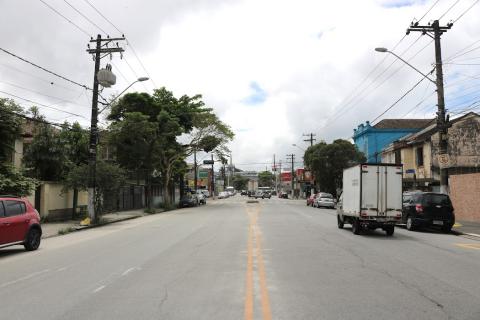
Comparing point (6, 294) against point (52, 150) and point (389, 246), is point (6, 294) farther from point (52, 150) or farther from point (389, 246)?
point (52, 150)

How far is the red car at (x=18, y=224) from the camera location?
13430 millimetres

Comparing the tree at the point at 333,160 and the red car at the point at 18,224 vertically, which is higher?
the tree at the point at 333,160

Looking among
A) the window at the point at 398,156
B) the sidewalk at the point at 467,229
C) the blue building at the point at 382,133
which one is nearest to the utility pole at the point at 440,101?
the sidewalk at the point at 467,229

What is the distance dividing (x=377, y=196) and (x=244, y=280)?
1042 centimetres

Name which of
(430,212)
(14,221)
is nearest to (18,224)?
(14,221)

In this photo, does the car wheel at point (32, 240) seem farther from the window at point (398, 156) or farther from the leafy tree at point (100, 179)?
the window at point (398, 156)

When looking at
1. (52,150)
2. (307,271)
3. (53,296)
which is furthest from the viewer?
(52,150)

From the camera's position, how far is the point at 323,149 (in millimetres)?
54281

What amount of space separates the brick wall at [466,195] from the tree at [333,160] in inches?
968

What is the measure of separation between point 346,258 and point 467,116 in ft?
108

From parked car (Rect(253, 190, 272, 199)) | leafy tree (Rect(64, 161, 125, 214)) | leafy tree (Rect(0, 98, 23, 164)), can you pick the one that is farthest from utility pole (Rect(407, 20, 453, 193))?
parked car (Rect(253, 190, 272, 199))

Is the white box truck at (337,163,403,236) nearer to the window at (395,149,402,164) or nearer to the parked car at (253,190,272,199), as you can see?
the window at (395,149,402,164)

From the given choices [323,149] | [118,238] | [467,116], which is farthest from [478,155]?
[118,238]

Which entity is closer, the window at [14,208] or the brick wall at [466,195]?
the window at [14,208]
